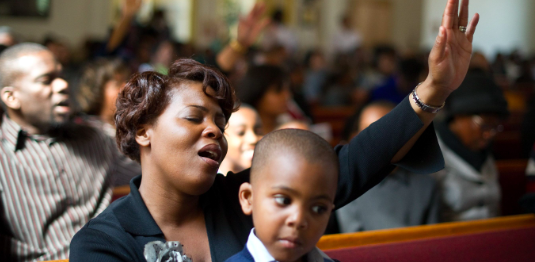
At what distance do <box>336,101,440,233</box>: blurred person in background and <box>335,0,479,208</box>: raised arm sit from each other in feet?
4.06

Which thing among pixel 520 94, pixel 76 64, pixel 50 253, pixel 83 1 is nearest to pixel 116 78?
pixel 50 253

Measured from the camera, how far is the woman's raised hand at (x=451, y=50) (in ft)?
4.20

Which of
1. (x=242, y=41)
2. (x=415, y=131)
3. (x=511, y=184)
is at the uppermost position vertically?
(x=415, y=131)

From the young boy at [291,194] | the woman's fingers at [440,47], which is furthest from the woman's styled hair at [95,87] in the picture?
the woman's fingers at [440,47]

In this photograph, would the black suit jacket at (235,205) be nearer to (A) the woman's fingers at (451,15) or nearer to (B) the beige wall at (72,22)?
(A) the woman's fingers at (451,15)

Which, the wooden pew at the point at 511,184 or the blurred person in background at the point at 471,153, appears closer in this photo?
the blurred person in background at the point at 471,153

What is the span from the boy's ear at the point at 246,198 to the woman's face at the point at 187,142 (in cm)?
14

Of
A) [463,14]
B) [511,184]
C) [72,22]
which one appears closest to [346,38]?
[72,22]

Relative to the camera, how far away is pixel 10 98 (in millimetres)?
2170

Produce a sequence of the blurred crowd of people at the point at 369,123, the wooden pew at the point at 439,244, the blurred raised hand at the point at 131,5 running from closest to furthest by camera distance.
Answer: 1. the wooden pew at the point at 439,244
2. the blurred crowd of people at the point at 369,123
3. the blurred raised hand at the point at 131,5

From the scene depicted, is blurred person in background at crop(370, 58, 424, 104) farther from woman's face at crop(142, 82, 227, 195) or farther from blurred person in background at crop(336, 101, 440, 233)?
woman's face at crop(142, 82, 227, 195)

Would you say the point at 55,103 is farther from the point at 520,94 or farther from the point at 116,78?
the point at 520,94

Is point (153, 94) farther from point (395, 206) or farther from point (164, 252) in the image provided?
point (395, 206)

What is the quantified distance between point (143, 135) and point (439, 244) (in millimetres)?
1289
